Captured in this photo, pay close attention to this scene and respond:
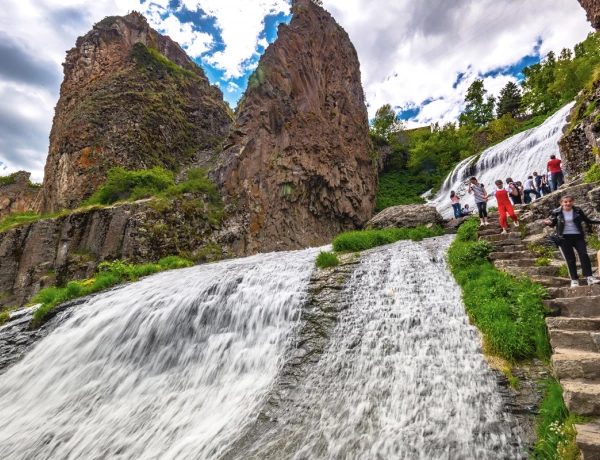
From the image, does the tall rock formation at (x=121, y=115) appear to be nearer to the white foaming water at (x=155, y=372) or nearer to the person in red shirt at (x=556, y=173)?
the white foaming water at (x=155, y=372)

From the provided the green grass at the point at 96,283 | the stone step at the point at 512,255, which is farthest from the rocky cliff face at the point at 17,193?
the stone step at the point at 512,255

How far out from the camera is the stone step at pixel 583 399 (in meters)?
3.23

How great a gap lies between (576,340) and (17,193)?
184 ft

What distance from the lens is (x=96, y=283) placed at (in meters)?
11.0

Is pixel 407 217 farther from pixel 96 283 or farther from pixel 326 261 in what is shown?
pixel 96 283

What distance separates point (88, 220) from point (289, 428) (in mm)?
16275

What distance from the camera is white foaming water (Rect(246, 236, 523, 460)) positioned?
379 cm

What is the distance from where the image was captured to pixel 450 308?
634cm

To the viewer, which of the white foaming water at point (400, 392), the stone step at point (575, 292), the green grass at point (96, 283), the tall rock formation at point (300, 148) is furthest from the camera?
the tall rock formation at point (300, 148)

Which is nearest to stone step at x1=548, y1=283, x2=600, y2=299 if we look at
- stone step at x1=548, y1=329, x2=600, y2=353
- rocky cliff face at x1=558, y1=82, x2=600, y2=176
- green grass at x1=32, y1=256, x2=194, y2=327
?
stone step at x1=548, y1=329, x2=600, y2=353

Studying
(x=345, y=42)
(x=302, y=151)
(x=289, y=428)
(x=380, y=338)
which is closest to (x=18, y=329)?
(x=289, y=428)

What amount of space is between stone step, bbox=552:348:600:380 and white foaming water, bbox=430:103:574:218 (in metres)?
18.0

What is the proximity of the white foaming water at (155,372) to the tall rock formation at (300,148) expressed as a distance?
10.5 m

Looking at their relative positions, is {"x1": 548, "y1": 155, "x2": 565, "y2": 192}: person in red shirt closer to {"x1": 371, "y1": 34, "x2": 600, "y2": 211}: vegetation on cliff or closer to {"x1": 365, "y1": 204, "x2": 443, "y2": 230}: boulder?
{"x1": 365, "y1": 204, "x2": 443, "y2": 230}: boulder
